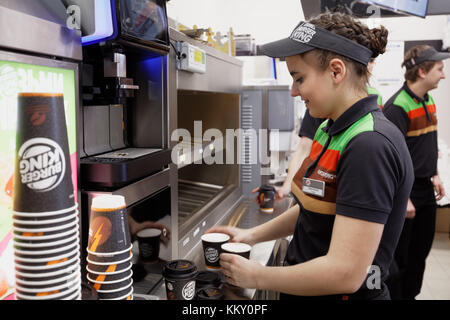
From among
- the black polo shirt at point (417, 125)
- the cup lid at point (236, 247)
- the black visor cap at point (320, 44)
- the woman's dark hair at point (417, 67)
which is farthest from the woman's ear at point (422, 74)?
the cup lid at point (236, 247)

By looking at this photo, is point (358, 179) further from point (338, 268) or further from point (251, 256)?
point (251, 256)

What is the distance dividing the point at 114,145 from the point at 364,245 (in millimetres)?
913

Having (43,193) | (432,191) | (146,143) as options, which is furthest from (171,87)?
(432,191)

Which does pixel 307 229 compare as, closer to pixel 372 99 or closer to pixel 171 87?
pixel 372 99

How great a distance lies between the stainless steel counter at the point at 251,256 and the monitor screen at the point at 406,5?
1.51 meters

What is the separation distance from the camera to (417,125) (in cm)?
310

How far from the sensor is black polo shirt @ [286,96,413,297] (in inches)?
42.3

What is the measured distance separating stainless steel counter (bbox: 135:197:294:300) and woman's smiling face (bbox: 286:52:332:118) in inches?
27.1

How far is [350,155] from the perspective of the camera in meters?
1.12

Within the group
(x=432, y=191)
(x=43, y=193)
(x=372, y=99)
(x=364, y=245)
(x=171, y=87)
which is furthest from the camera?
(x=432, y=191)

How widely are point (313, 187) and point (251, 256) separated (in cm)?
79

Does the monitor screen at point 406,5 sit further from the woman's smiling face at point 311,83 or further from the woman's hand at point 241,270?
the woman's hand at point 241,270

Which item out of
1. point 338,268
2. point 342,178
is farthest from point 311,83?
point 338,268

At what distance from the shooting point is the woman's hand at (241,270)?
1281 mm
